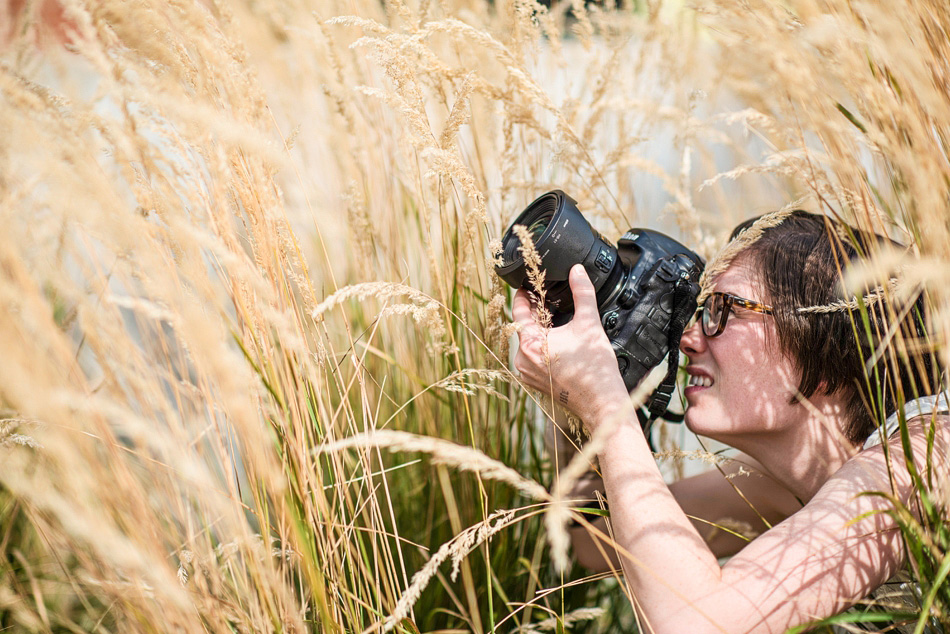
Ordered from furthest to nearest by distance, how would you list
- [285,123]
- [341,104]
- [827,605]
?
1. [285,123]
2. [341,104]
3. [827,605]

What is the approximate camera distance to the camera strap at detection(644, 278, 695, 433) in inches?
44.8

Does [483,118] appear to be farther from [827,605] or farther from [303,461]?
[827,605]

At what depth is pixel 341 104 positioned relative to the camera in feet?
4.08

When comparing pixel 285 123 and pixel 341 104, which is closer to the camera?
pixel 341 104

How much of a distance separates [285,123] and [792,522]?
5.16ft

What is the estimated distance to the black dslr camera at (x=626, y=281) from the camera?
1058 millimetres

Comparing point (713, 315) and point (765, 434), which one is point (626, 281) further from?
point (765, 434)

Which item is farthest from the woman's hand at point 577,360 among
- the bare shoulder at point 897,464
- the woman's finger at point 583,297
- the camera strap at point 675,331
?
the bare shoulder at point 897,464

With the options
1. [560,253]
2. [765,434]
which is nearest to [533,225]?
[560,253]

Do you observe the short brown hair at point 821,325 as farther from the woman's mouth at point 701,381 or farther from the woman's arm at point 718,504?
the woman's arm at point 718,504

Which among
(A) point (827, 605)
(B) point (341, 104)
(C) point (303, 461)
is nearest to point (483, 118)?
(B) point (341, 104)

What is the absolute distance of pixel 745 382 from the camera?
1.08 m

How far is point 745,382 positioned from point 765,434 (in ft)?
0.35

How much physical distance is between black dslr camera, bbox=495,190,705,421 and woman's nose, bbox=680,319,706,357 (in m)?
0.04
